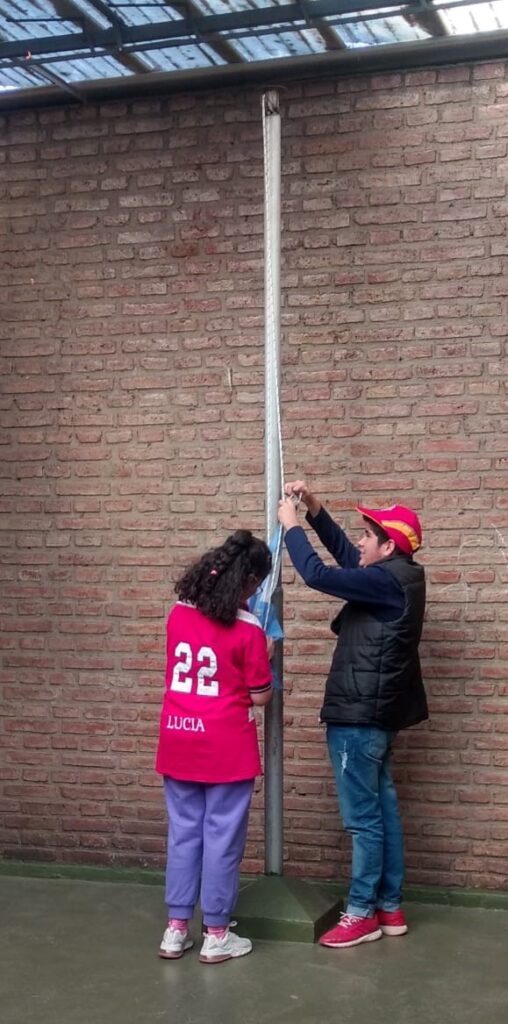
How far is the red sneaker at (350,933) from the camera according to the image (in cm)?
511

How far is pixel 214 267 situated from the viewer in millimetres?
6230

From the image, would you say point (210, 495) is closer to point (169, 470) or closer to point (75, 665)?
point (169, 470)

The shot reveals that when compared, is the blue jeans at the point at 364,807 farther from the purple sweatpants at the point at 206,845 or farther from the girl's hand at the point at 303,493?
the girl's hand at the point at 303,493

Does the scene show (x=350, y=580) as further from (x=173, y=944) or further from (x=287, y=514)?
(x=173, y=944)

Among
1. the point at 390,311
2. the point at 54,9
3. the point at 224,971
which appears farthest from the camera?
the point at 390,311

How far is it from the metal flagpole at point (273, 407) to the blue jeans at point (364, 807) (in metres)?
0.26

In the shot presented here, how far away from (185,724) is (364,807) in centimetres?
85

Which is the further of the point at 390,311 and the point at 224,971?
the point at 390,311

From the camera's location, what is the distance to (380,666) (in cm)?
515

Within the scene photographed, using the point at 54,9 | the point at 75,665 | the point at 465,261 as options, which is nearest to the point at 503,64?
the point at 465,261

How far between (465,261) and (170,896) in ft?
10.2

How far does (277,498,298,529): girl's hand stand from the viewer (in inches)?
203

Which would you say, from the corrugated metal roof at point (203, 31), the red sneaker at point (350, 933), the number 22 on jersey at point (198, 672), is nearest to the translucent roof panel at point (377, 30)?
the corrugated metal roof at point (203, 31)

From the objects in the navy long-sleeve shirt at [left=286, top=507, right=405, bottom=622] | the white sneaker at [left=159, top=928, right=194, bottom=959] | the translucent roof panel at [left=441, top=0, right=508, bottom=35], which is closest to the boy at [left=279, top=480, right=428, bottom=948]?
the navy long-sleeve shirt at [left=286, top=507, right=405, bottom=622]
